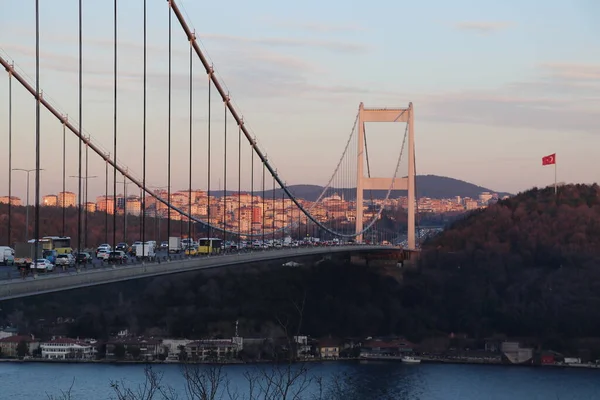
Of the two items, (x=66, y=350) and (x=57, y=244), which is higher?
(x=57, y=244)

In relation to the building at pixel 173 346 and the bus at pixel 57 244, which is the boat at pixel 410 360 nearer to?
the building at pixel 173 346

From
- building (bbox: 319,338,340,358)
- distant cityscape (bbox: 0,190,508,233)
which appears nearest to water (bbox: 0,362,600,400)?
building (bbox: 319,338,340,358)

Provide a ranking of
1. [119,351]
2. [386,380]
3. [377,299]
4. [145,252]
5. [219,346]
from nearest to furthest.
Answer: [145,252] → [386,380] → [219,346] → [119,351] → [377,299]

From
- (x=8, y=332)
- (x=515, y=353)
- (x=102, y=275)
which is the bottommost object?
(x=515, y=353)

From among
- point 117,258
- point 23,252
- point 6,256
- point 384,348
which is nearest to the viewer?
point 23,252

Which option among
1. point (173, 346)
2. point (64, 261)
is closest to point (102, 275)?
point (64, 261)

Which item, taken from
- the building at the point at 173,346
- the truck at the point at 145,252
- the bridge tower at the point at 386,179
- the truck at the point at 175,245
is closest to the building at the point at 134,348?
the building at the point at 173,346

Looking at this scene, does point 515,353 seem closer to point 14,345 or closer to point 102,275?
point 14,345
